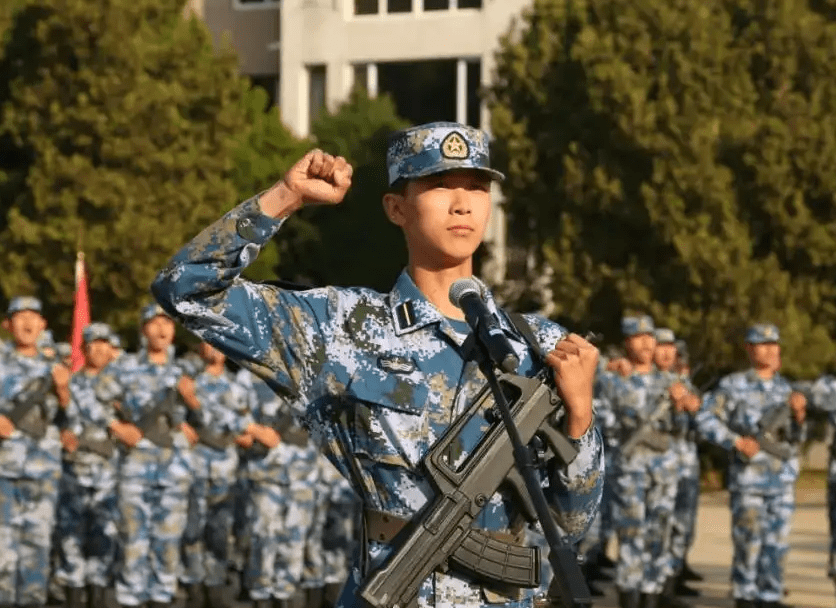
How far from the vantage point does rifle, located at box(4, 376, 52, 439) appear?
47.8 feet

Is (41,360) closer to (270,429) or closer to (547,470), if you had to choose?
(270,429)

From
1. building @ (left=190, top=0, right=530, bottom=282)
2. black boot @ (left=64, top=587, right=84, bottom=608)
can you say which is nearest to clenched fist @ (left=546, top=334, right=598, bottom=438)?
black boot @ (left=64, top=587, right=84, bottom=608)

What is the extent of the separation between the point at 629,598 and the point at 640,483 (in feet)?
2.73

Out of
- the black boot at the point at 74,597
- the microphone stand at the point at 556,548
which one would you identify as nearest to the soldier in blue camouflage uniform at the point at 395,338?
the microphone stand at the point at 556,548

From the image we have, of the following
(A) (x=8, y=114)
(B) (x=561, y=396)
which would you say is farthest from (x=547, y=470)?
(A) (x=8, y=114)

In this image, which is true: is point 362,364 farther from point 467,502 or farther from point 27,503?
point 27,503

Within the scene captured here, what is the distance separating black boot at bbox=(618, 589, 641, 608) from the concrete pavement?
405 millimetres

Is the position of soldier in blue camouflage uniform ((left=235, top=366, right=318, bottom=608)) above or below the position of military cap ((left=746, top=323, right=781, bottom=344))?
below

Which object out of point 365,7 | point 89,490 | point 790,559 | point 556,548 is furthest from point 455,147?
point 365,7

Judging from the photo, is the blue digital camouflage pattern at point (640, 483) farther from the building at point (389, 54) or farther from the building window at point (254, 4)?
the building window at point (254, 4)

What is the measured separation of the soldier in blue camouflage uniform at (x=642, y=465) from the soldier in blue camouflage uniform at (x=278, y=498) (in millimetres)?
2251

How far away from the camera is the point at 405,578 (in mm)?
5574

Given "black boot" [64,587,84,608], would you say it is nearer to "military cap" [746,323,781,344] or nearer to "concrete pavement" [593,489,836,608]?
"concrete pavement" [593,489,836,608]

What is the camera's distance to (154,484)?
49.1 feet
